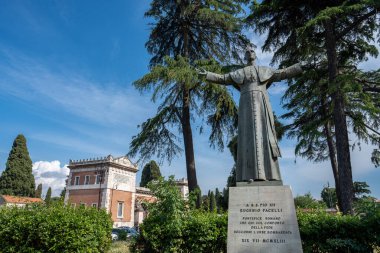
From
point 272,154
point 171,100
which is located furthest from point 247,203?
point 171,100

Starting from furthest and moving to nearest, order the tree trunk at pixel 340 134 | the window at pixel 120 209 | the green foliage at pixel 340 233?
1. the window at pixel 120 209
2. the tree trunk at pixel 340 134
3. the green foliage at pixel 340 233

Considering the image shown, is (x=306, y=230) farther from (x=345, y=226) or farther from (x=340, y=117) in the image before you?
(x=340, y=117)

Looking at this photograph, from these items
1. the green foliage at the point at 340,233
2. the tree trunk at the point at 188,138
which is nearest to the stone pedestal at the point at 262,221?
the green foliage at the point at 340,233

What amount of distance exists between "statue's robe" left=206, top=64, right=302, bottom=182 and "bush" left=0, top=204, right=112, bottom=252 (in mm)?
4652

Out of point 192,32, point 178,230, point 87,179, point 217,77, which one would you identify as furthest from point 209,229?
point 87,179

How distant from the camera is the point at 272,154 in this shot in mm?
5102

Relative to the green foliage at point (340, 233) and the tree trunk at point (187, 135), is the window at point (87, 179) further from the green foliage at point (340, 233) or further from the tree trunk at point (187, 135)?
the green foliage at point (340, 233)

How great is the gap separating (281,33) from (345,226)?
9.98 m

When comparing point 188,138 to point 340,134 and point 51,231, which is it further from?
point 51,231

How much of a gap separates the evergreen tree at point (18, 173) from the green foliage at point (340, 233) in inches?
1916

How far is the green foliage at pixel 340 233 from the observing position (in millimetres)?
6016

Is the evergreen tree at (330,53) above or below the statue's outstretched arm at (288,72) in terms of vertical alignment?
above

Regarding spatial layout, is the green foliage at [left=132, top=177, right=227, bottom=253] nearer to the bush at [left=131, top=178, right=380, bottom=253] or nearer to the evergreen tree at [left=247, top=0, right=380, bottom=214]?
the bush at [left=131, top=178, right=380, bottom=253]

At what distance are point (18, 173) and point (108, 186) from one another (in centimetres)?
1644
